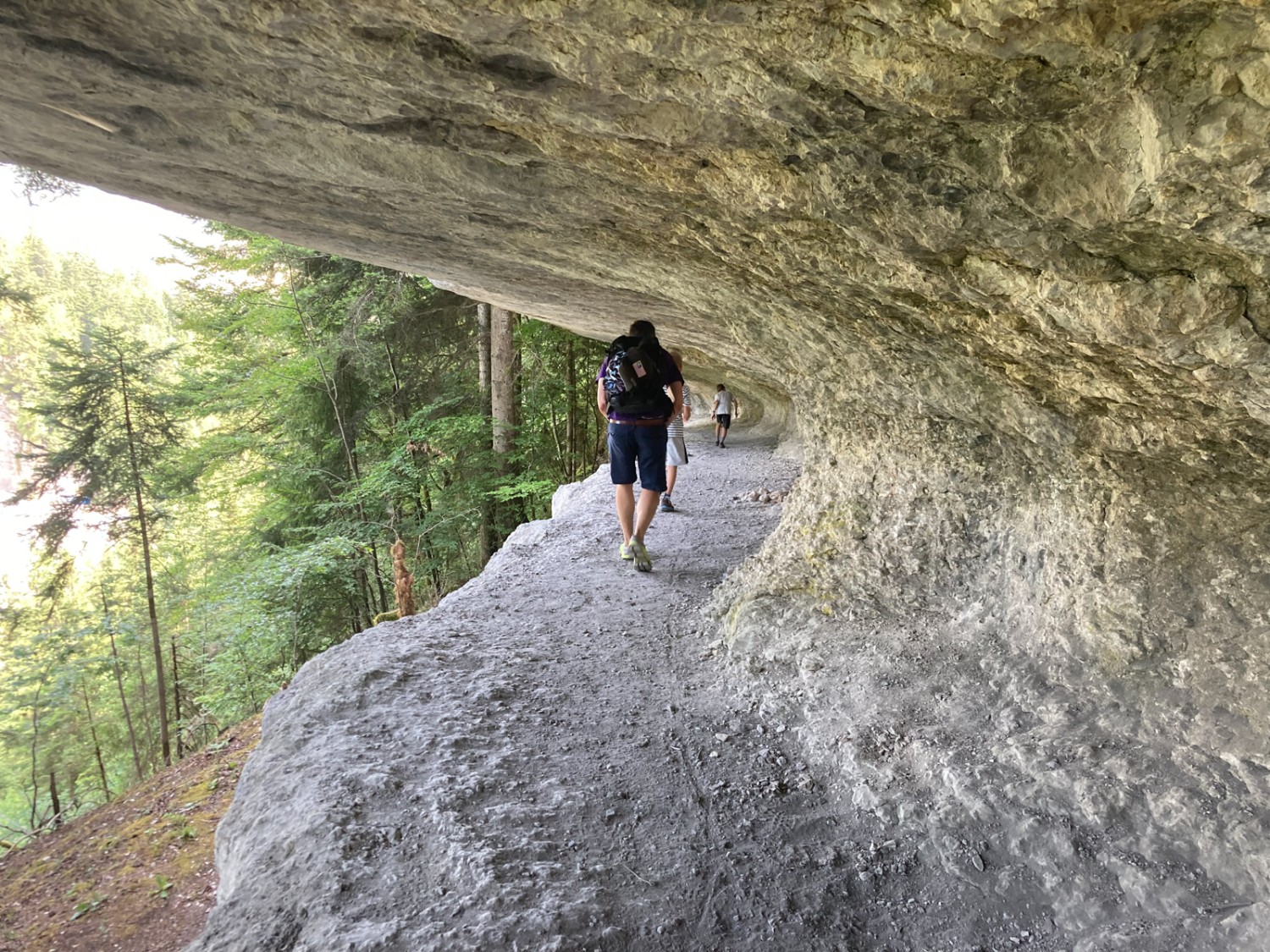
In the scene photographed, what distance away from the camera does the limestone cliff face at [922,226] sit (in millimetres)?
1336

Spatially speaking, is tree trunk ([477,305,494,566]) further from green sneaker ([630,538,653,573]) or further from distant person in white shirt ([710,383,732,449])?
green sneaker ([630,538,653,573])

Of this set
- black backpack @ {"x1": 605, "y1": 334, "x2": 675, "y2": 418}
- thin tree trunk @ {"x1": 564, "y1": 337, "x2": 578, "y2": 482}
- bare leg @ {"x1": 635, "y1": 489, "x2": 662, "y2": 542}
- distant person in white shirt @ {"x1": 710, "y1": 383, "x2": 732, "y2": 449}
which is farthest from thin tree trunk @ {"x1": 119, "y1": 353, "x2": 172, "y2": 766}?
black backpack @ {"x1": 605, "y1": 334, "x2": 675, "y2": 418}

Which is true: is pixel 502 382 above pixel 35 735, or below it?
above

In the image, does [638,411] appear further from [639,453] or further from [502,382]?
[502,382]

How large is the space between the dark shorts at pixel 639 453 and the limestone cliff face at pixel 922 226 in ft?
4.54

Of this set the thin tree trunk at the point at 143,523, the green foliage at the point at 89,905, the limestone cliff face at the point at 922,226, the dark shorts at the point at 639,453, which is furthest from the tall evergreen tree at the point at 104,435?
the dark shorts at the point at 639,453

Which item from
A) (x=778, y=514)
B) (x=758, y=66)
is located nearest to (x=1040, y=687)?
(x=758, y=66)

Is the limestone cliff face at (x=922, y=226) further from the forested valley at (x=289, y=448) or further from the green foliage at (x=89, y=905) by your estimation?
the forested valley at (x=289, y=448)

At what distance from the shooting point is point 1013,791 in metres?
2.23

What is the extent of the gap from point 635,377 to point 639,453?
61 cm

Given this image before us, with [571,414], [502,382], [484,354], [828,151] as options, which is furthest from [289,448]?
[828,151]

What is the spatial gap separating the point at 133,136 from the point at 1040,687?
439 centimetres

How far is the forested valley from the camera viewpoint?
11773mm

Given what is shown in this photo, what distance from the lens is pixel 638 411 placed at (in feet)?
15.9
